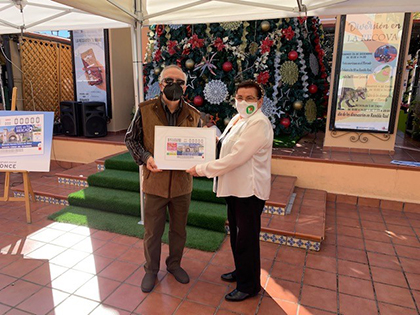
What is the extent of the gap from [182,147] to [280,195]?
194cm

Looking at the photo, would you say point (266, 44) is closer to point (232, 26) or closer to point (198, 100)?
point (232, 26)

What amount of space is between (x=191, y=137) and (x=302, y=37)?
13.5 feet

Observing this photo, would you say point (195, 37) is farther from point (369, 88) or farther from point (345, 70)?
point (369, 88)

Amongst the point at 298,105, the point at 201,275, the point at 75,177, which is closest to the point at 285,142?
the point at 298,105

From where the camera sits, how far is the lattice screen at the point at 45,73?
6.02 metres

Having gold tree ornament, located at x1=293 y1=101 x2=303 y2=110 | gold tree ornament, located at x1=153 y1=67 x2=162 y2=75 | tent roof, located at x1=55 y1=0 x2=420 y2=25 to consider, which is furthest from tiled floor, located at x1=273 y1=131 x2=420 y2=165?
gold tree ornament, located at x1=153 y1=67 x2=162 y2=75

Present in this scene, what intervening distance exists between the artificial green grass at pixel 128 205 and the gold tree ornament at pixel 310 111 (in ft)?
8.85

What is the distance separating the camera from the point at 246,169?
2.01 meters

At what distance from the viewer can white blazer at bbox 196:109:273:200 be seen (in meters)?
1.93

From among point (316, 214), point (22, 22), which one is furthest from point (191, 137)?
point (22, 22)

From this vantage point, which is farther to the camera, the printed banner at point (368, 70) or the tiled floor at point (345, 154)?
the printed banner at point (368, 70)

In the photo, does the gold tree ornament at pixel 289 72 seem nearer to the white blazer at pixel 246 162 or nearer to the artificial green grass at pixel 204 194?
the artificial green grass at pixel 204 194

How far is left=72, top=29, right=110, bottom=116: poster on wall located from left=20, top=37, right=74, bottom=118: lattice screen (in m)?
0.56

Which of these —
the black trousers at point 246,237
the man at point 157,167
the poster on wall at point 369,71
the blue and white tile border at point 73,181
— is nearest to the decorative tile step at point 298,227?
the black trousers at point 246,237
